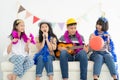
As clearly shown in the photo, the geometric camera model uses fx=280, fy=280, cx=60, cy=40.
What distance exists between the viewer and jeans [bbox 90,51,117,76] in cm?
290

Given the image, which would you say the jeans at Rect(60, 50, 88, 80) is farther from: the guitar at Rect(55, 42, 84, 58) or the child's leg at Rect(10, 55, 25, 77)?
the child's leg at Rect(10, 55, 25, 77)

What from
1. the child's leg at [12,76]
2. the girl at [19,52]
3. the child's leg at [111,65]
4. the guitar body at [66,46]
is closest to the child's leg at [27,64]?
the girl at [19,52]

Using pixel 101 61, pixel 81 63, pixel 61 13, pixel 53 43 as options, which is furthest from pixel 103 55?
pixel 61 13

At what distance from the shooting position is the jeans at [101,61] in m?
2.90

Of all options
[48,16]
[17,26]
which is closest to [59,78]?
[17,26]

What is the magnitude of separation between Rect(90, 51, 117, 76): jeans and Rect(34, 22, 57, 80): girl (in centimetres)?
46

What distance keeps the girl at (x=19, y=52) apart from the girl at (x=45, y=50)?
0.10 m

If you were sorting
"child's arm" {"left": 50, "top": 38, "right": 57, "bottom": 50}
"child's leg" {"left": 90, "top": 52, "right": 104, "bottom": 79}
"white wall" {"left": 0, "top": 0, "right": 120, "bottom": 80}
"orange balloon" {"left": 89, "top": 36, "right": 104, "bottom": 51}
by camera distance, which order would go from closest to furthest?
1. "child's leg" {"left": 90, "top": 52, "right": 104, "bottom": 79}
2. "orange balloon" {"left": 89, "top": 36, "right": 104, "bottom": 51}
3. "child's arm" {"left": 50, "top": 38, "right": 57, "bottom": 50}
4. "white wall" {"left": 0, "top": 0, "right": 120, "bottom": 80}

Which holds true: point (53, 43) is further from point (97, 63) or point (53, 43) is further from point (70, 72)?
point (97, 63)

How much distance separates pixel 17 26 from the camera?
317cm

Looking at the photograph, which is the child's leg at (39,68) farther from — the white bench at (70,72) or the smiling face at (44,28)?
the smiling face at (44,28)

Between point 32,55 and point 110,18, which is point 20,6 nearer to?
point 32,55

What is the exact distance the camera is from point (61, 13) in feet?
12.6

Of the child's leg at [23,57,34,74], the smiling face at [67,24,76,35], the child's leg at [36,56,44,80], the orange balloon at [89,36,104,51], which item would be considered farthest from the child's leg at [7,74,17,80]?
the orange balloon at [89,36,104,51]
